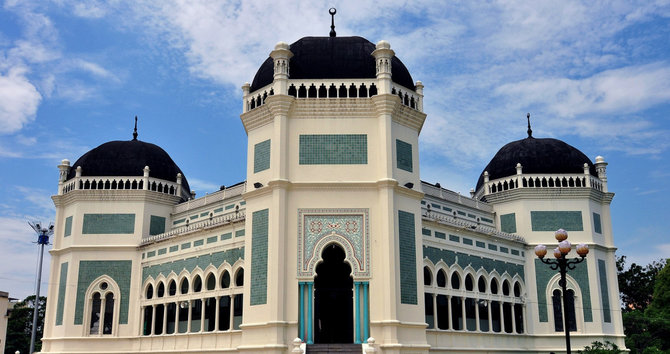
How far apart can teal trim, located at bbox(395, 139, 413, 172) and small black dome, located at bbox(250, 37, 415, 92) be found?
9.08 feet

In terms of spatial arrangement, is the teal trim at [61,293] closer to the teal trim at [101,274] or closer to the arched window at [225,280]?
the teal trim at [101,274]

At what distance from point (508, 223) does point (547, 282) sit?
12.1ft

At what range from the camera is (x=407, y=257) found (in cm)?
2420

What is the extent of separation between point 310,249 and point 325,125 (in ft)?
15.8

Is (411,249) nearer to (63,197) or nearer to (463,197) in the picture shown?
(463,197)

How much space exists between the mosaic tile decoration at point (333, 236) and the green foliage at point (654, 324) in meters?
22.9

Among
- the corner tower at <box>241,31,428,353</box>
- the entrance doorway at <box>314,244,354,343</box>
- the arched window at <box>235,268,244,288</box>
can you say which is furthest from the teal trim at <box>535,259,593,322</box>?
the arched window at <box>235,268,244,288</box>

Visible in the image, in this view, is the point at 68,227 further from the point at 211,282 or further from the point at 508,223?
the point at 508,223

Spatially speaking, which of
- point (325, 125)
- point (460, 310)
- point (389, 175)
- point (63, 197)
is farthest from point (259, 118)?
point (63, 197)

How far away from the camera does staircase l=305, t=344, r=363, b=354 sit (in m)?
22.4

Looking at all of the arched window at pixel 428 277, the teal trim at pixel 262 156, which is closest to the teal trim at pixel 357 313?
the arched window at pixel 428 277

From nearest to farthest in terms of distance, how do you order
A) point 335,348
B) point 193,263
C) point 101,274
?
point 335,348
point 193,263
point 101,274

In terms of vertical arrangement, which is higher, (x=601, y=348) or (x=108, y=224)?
(x=108, y=224)

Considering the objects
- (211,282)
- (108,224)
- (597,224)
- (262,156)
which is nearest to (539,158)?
(597,224)
